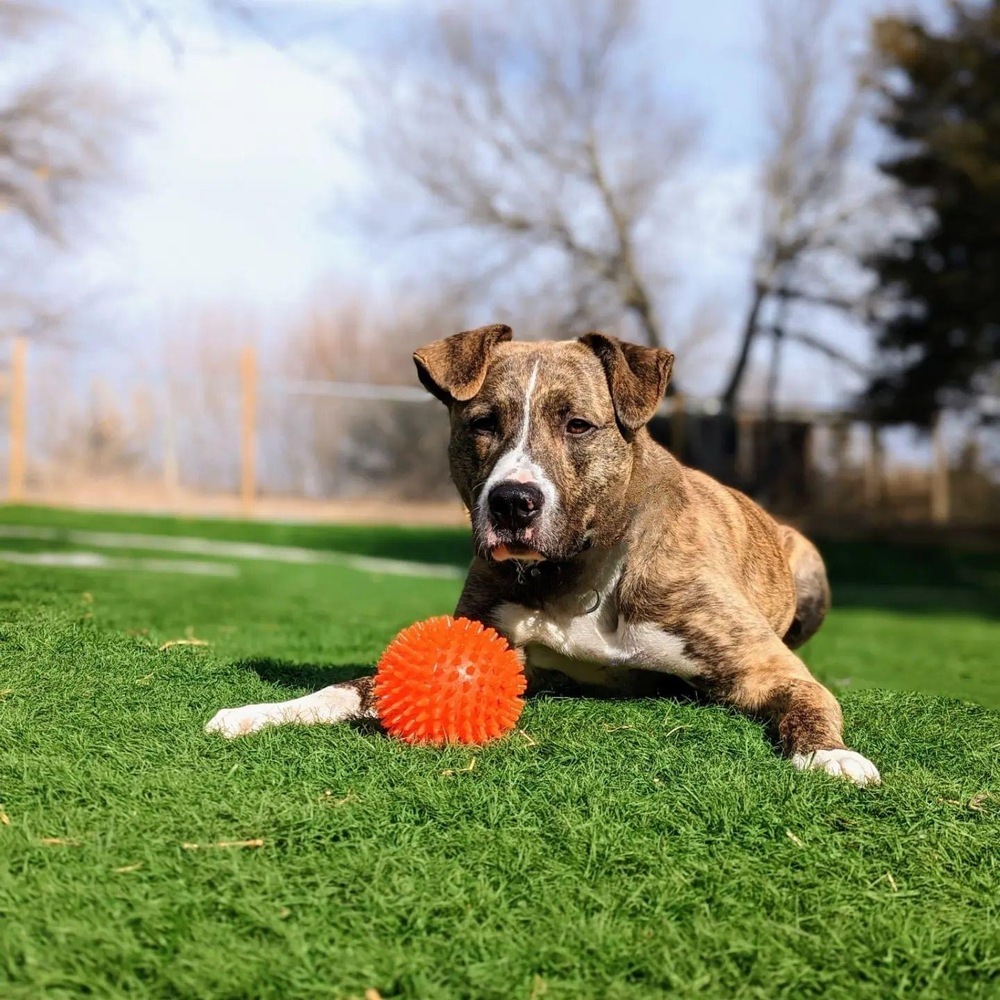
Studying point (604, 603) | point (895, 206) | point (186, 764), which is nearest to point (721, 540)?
point (604, 603)

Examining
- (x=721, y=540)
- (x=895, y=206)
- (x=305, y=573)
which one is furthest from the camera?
(x=895, y=206)

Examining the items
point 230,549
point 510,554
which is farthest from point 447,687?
point 230,549

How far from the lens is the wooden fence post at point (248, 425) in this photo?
2106 cm

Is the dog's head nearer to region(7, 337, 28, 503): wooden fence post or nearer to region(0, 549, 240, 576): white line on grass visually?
region(0, 549, 240, 576): white line on grass

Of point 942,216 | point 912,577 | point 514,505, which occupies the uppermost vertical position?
point 942,216

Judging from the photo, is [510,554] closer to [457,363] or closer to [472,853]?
[457,363]

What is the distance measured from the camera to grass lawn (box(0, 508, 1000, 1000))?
7.09 feet

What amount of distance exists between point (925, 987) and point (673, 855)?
2.09 ft

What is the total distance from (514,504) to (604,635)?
2.43ft

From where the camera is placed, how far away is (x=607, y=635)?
4113 millimetres

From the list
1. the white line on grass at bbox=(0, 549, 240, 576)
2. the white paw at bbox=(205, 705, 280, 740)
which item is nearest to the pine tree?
the white line on grass at bbox=(0, 549, 240, 576)

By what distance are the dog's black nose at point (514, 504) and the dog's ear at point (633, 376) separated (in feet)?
2.27

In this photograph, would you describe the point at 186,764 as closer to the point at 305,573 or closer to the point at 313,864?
the point at 313,864

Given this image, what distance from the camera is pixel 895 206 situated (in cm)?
2545
